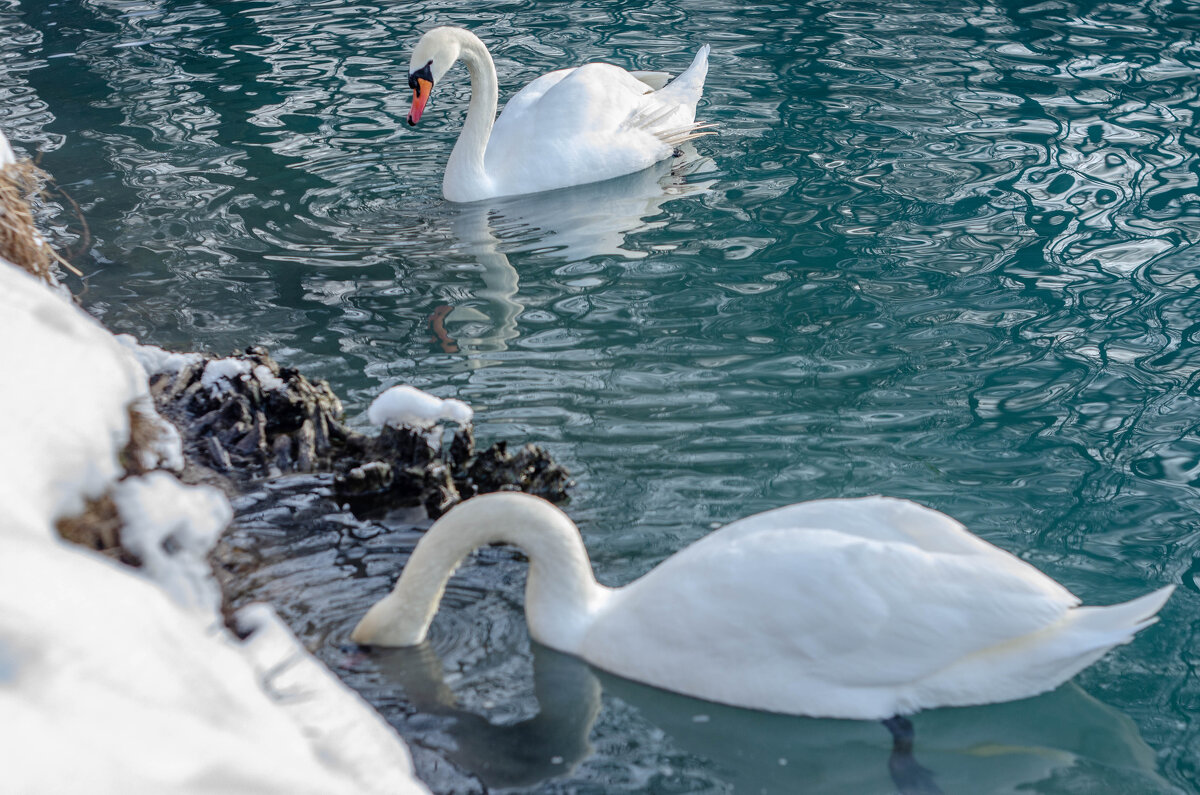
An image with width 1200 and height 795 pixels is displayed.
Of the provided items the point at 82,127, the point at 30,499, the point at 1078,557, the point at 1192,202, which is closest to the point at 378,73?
the point at 82,127

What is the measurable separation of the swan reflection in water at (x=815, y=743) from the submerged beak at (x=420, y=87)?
523 cm

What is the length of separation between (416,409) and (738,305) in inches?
82.5

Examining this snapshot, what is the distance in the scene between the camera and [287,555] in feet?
14.1

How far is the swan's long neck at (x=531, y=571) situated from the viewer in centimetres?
366

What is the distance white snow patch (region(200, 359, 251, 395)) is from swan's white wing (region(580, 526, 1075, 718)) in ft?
8.24

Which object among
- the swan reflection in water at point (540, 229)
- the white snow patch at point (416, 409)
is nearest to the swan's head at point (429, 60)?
the swan reflection in water at point (540, 229)

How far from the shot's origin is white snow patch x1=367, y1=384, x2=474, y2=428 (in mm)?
4824

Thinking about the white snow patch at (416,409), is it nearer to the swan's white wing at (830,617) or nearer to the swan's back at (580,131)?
the swan's white wing at (830,617)

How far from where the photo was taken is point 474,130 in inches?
319

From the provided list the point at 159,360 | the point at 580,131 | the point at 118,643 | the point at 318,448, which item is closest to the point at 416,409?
the point at 318,448

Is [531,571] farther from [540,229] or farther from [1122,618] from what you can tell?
[540,229]

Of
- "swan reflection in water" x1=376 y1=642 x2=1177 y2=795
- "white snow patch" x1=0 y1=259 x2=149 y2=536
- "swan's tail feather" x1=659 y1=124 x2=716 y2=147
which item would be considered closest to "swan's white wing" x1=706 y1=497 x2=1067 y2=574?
"swan reflection in water" x1=376 y1=642 x2=1177 y2=795

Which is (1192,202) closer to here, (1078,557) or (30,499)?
(1078,557)

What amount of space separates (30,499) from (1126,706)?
3224 millimetres
